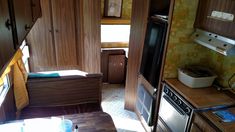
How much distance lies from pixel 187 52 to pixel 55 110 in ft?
5.17

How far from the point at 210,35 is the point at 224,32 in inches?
6.0

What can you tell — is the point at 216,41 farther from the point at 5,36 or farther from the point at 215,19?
the point at 5,36

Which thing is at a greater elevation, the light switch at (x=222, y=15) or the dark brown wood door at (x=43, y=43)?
the light switch at (x=222, y=15)

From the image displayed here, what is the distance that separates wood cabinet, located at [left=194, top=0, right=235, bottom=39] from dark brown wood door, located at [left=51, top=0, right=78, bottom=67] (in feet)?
6.22

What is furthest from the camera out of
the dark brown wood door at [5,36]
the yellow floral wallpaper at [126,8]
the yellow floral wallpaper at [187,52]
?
the yellow floral wallpaper at [126,8]

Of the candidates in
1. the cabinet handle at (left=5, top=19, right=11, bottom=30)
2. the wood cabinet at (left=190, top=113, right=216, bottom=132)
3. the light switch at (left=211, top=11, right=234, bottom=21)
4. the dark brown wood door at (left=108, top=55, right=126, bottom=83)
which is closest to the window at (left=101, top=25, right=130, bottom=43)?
the dark brown wood door at (left=108, top=55, right=126, bottom=83)

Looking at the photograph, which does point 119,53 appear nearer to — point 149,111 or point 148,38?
point 148,38

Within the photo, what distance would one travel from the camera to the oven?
179 centimetres

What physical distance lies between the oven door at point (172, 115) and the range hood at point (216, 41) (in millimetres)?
637

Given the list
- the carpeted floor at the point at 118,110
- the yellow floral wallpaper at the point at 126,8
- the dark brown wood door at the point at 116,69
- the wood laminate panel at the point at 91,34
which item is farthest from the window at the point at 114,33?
the carpeted floor at the point at 118,110

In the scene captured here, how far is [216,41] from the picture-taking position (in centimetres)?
168

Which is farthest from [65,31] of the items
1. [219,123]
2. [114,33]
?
[219,123]

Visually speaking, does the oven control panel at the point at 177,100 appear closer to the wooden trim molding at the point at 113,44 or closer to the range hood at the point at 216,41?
the range hood at the point at 216,41

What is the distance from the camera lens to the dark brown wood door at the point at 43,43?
9.82 ft
